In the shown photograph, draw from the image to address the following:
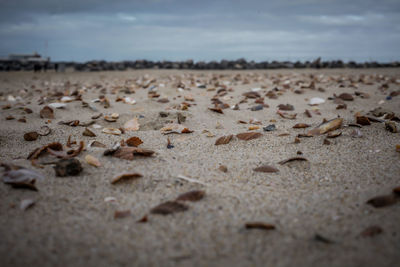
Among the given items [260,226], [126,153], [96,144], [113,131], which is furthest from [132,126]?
[260,226]

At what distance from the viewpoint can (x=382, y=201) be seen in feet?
4.16

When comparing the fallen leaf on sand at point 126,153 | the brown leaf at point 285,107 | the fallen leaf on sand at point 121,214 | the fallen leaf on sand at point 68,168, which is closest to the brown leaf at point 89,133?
the fallen leaf on sand at point 126,153

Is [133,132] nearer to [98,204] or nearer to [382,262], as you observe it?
[98,204]

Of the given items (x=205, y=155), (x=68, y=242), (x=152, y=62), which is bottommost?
(x=68, y=242)

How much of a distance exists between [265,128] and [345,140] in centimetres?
68

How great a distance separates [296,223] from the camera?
3.94ft

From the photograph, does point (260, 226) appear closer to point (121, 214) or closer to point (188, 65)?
point (121, 214)

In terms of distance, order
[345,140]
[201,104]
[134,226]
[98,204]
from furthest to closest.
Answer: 1. [201,104]
2. [345,140]
3. [98,204]
4. [134,226]

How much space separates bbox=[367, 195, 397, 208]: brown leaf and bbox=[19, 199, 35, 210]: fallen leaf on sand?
1587 millimetres

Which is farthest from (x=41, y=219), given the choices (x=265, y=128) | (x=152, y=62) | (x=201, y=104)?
(x=152, y=62)

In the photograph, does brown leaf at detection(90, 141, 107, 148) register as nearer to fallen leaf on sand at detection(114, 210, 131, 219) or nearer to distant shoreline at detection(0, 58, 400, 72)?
fallen leaf on sand at detection(114, 210, 131, 219)

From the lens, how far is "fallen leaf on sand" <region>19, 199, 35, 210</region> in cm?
128

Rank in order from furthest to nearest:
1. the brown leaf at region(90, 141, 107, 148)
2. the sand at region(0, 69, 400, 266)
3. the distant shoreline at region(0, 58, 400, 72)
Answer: the distant shoreline at region(0, 58, 400, 72) → the brown leaf at region(90, 141, 107, 148) → the sand at region(0, 69, 400, 266)

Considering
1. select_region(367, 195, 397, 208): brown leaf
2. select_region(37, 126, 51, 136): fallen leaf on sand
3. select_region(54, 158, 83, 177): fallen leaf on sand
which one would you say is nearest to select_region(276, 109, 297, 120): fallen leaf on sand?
select_region(367, 195, 397, 208): brown leaf
